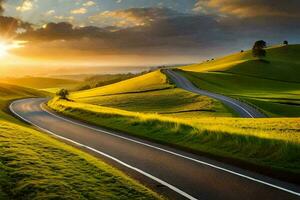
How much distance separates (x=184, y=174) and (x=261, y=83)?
116420mm

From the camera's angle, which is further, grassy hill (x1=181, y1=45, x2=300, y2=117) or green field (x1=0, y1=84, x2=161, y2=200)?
grassy hill (x1=181, y1=45, x2=300, y2=117)

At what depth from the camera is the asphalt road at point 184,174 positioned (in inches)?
504

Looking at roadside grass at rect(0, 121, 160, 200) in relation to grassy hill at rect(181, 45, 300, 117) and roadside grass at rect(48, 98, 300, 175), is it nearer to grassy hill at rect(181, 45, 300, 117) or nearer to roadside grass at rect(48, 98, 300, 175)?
roadside grass at rect(48, 98, 300, 175)

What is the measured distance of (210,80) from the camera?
380 feet

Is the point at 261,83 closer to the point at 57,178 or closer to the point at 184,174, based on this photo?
the point at 184,174

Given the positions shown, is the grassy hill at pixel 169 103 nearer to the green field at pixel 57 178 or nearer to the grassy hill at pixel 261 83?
the grassy hill at pixel 261 83

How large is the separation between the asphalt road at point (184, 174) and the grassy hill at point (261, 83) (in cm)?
4292

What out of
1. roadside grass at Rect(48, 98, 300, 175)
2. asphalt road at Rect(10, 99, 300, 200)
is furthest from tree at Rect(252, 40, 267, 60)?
asphalt road at Rect(10, 99, 300, 200)

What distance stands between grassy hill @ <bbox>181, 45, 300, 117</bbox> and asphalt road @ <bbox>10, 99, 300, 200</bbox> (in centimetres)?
4292

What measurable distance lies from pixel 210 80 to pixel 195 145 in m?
96.3

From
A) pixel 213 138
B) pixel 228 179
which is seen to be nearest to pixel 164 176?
pixel 228 179

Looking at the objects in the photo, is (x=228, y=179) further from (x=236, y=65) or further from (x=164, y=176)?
(x=236, y=65)

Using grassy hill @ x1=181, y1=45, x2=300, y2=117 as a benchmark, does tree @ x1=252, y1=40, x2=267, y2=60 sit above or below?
above

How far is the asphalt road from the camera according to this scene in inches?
504
